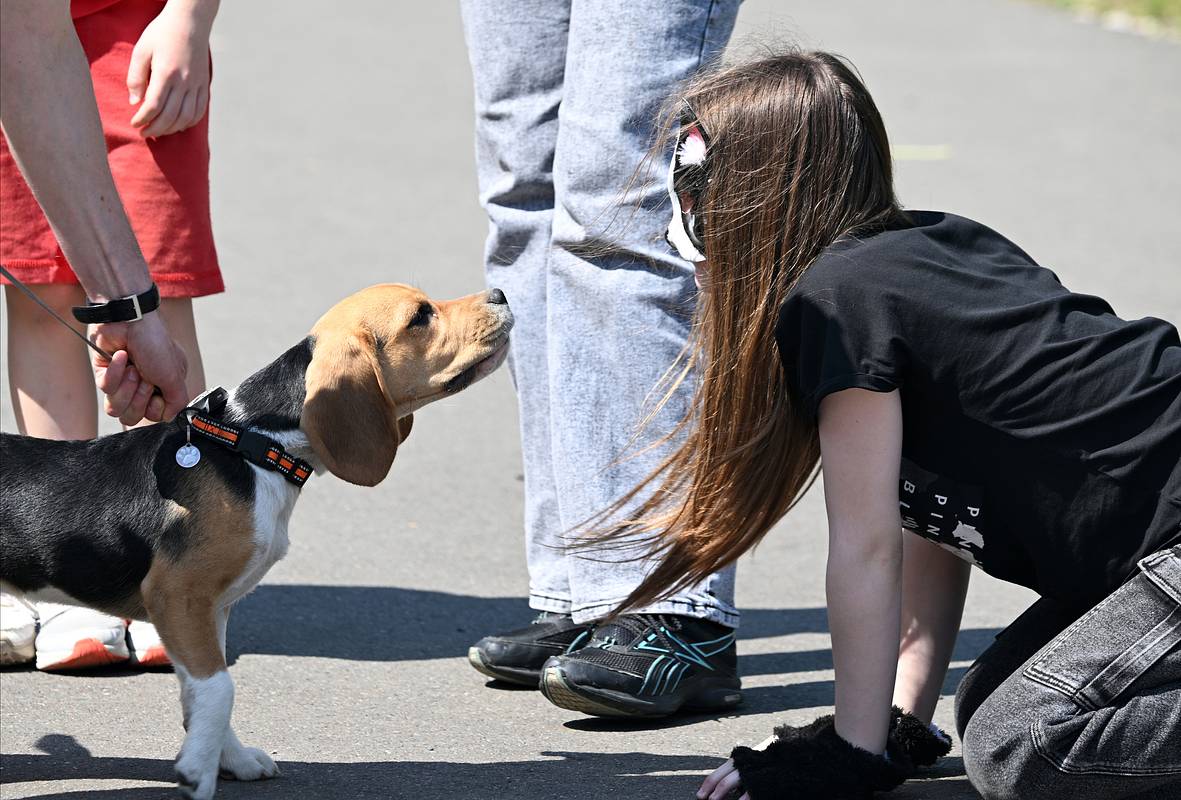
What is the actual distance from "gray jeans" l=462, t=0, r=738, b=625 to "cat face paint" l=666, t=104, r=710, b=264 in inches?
16.6

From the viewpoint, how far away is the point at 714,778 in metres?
2.91

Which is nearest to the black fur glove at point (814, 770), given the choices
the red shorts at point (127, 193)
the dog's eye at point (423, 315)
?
the dog's eye at point (423, 315)

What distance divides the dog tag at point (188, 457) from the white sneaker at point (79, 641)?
0.79 m

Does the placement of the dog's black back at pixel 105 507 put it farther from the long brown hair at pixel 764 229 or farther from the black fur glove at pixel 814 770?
the black fur glove at pixel 814 770

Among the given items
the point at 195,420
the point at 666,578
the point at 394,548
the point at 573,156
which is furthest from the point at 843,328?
the point at 394,548

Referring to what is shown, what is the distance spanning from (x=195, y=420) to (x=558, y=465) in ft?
3.22

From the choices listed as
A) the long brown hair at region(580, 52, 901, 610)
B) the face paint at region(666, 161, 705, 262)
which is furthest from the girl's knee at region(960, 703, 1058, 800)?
the face paint at region(666, 161, 705, 262)

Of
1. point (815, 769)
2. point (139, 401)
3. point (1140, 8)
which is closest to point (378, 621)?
point (139, 401)

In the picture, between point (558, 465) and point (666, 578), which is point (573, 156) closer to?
point (558, 465)

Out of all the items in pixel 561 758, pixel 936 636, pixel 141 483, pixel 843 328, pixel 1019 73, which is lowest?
pixel 1019 73

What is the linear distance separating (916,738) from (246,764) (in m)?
1.38

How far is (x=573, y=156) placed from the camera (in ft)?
11.7

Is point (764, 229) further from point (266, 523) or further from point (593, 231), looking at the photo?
point (266, 523)

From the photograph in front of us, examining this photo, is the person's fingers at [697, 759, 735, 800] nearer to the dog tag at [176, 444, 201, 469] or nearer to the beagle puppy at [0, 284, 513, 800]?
the beagle puppy at [0, 284, 513, 800]
